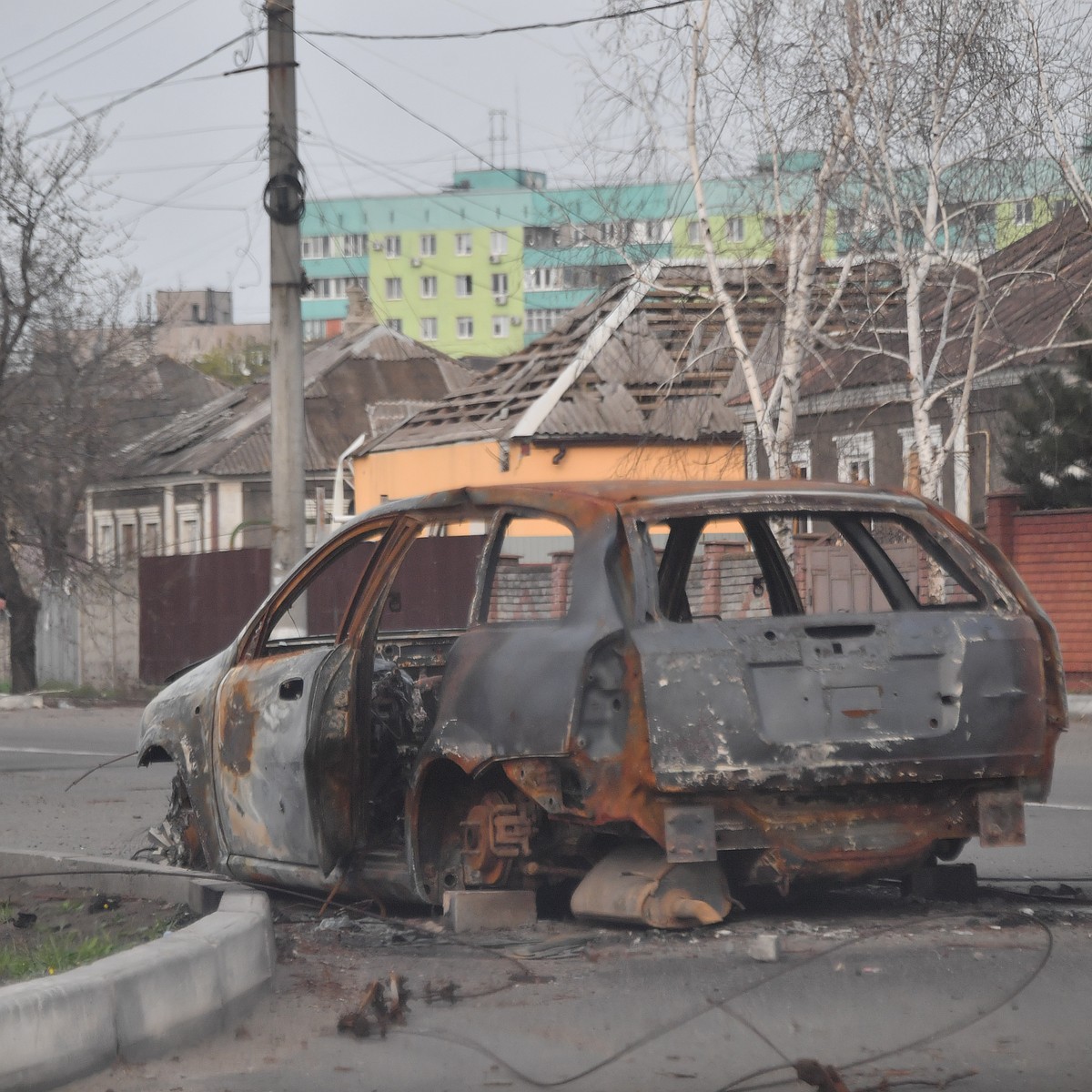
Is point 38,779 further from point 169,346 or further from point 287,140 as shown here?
point 169,346

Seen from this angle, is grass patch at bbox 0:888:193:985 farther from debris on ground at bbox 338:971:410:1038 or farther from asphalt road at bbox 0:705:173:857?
Result: asphalt road at bbox 0:705:173:857

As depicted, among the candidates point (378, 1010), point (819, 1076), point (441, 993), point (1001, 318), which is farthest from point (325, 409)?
point (819, 1076)

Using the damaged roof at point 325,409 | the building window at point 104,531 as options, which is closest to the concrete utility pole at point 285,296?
the damaged roof at point 325,409

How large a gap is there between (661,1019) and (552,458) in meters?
28.8

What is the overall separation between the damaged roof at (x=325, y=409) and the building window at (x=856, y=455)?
18111 millimetres

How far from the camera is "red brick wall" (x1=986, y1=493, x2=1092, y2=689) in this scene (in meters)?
20.0

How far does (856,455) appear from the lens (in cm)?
2920

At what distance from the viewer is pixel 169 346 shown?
341 feet

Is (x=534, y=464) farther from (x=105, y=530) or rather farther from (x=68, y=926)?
(x=68, y=926)

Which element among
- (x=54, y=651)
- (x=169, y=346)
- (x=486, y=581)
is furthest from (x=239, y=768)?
(x=169, y=346)

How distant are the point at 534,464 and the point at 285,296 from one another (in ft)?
58.7

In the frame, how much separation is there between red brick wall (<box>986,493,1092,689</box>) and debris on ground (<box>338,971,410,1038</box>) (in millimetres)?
15916

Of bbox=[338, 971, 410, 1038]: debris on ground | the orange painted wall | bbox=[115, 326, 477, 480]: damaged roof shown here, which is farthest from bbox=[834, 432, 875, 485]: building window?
bbox=[338, 971, 410, 1038]: debris on ground

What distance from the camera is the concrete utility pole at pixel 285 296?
15.8 meters
